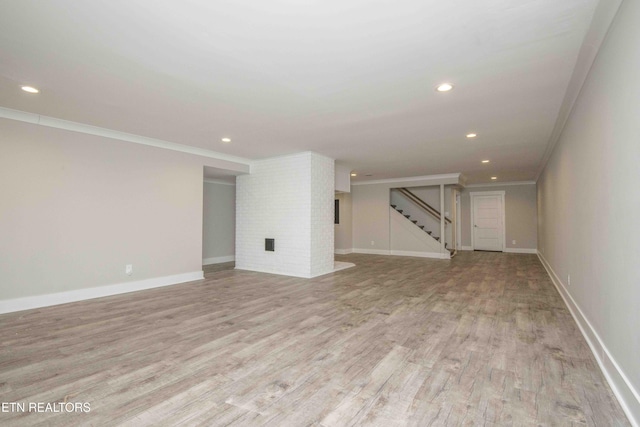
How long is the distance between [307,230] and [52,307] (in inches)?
158

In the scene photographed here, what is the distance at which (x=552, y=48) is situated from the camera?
239cm

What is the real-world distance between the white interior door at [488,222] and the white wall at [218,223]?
860cm

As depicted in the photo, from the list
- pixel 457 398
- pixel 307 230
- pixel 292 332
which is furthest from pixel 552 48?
pixel 307 230

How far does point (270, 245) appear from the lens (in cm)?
657

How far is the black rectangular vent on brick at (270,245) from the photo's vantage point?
21.4 ft

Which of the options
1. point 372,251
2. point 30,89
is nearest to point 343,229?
point 372,251

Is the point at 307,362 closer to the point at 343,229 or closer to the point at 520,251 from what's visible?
the point at 343,229

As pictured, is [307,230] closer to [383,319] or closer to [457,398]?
[383,319]

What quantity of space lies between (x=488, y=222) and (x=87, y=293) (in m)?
11.5

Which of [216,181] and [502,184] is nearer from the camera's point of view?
[216,181]

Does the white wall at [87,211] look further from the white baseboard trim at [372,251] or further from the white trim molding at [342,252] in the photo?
the white baseboard trim at [372,251]

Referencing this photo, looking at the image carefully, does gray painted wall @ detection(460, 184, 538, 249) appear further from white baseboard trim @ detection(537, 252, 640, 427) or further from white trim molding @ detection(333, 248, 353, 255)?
white baseboard trim @ detection(537, 252, 640, 427)

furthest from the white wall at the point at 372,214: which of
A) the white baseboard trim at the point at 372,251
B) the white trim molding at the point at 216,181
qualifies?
the white trim molding at the point at 216,181

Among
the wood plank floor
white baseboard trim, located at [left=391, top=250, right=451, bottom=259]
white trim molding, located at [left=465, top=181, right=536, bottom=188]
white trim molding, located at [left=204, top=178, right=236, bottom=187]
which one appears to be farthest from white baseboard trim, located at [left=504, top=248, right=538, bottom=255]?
white trim molding, located at [left=204, top=178, right=236, bottom=187]
